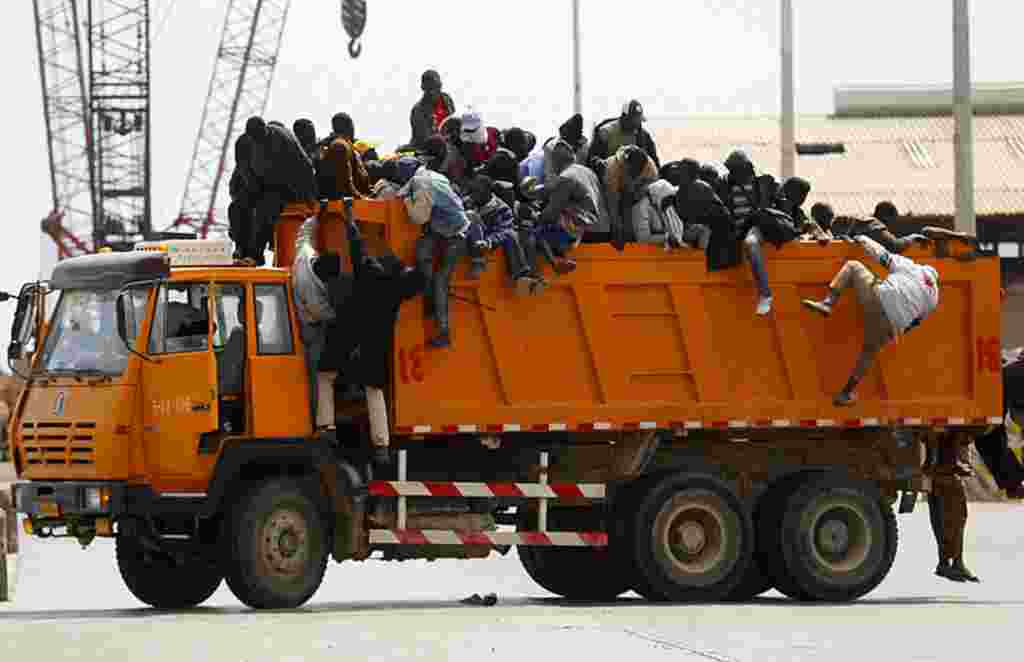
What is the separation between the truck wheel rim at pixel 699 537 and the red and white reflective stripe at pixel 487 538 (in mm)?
578

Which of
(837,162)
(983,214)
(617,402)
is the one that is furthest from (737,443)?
(837,162)

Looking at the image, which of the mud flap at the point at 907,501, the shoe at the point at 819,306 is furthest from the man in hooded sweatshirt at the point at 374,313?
the mud flap at the point at 907,501

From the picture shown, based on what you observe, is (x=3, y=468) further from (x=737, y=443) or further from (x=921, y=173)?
(x=737, y=443)

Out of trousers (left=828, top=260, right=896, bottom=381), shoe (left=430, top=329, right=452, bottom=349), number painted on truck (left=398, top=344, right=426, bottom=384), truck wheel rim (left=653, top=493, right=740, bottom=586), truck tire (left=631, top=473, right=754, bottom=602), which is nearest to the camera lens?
shoe (left=430, top=329, right=452, bottom=349)

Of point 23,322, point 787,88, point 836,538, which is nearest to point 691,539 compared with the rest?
point 836,538

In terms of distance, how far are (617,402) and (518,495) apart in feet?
3.76

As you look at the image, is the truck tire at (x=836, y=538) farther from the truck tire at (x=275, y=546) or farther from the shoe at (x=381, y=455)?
the truck tire at (x=275, y=546)

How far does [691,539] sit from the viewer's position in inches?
971

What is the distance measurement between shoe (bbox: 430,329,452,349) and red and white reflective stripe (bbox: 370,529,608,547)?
157cm

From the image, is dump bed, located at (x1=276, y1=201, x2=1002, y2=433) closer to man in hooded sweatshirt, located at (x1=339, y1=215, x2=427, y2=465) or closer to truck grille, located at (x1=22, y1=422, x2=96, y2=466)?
man in hooded sweatshirt, located at (x1=339, y1=215, x2=427, y2=465)

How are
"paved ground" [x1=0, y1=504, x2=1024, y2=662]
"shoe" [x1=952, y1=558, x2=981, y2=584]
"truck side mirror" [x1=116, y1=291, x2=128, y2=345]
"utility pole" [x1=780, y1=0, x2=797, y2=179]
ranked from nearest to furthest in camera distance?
1. "paved ground" [x1=0, y1=504, x2=1024, y2=662]
2. "truck side mirror" [x1=116, y1=291, x2=128, y2=345]
3. "shoe" [x1=952, y1=558, x2=981, y2=584]
4. "utility pole" [x1=780, y1=0, x2=797, y2=179]

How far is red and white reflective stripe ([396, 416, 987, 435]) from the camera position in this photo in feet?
78.5

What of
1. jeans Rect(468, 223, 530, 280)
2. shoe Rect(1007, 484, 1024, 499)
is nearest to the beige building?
shoe Rect(1007, 484, 1024, 499)

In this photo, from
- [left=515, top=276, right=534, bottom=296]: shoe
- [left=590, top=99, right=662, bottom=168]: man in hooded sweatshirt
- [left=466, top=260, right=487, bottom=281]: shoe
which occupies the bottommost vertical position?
[left=515, top=276, right=534, bottom=296]: shoe
